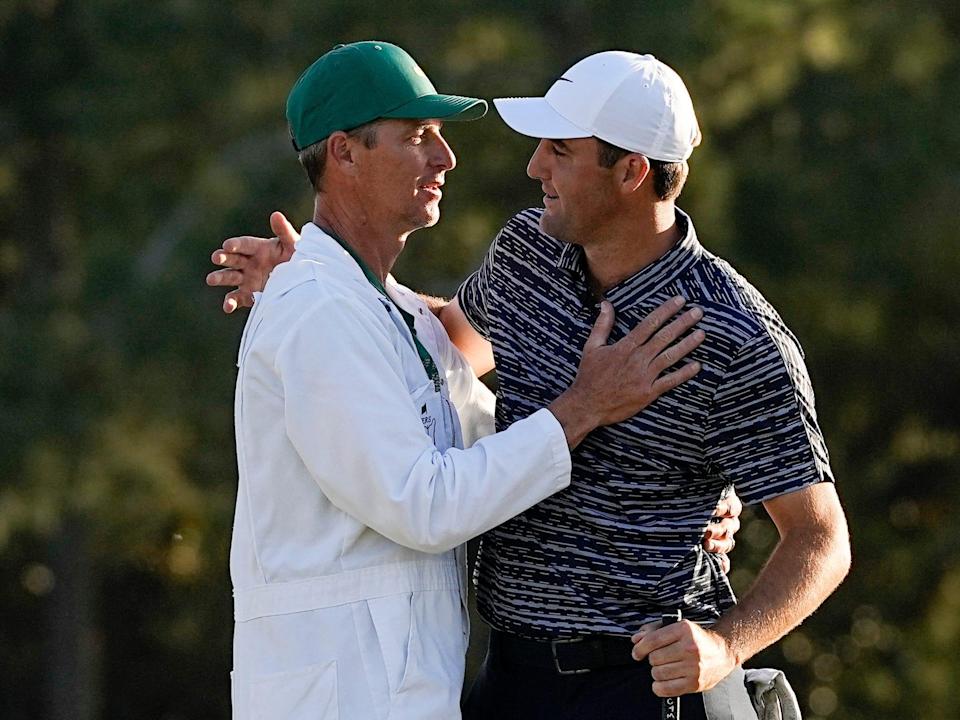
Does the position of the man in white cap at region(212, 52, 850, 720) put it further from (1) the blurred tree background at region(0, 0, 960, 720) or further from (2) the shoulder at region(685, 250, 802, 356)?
(1) the blurred tree background at region(0, 0, 960, 720)

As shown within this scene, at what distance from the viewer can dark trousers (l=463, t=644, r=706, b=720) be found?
8.84 feet

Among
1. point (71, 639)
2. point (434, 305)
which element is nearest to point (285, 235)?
point (434, 305)

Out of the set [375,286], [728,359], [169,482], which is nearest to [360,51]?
[375,286]

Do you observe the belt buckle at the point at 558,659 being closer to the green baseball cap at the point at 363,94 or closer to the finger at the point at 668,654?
the finger at the point at 668,654

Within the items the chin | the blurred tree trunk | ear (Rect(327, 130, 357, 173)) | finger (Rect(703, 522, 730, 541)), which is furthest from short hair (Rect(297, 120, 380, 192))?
the blurred tree trunk

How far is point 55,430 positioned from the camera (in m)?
8.40

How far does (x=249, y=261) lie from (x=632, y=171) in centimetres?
88

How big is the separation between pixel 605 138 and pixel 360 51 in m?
0.50

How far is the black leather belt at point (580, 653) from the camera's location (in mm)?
2693

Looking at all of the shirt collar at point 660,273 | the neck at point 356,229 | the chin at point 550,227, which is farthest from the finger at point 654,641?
the neck at point 356,229

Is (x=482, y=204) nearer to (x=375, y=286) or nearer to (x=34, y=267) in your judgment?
(x=34, y=267)

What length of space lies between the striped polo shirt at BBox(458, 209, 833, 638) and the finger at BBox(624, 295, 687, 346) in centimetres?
4

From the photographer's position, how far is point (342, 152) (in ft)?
9.62

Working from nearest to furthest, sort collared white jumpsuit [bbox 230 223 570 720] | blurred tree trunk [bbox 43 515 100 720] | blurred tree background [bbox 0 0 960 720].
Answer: collared white jumpsuit [bbox 230 223 570 720], blurred tree background [bbox 0 0 960 720], blurred tree trunk [bbox 43 515 100 720]
